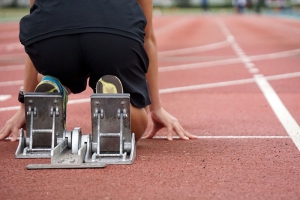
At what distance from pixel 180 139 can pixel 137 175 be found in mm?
1191

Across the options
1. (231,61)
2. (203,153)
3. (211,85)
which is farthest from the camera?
(231,61)

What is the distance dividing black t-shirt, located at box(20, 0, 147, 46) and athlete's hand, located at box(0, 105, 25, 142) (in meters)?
0.69

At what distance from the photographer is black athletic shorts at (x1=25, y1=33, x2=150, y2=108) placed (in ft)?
12.7

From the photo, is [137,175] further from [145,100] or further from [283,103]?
[283,103]

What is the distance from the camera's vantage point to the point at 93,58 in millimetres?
3891

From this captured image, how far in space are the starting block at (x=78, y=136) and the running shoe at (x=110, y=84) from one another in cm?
5

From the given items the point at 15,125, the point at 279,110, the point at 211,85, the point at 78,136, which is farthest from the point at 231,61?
the point at 78,136

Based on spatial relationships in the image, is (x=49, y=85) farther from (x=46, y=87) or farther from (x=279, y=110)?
(x=279, y=110)

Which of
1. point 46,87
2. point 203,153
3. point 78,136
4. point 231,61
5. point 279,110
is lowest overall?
point 231,61

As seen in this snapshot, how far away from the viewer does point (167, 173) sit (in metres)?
3.61

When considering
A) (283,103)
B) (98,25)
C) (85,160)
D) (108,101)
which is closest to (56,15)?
(98,25)

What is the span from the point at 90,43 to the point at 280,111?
299 centimetres

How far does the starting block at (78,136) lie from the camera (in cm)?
384

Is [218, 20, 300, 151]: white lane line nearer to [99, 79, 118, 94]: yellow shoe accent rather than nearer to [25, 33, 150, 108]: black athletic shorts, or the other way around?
[25, 33, 150, 108]: black athletic shorts
